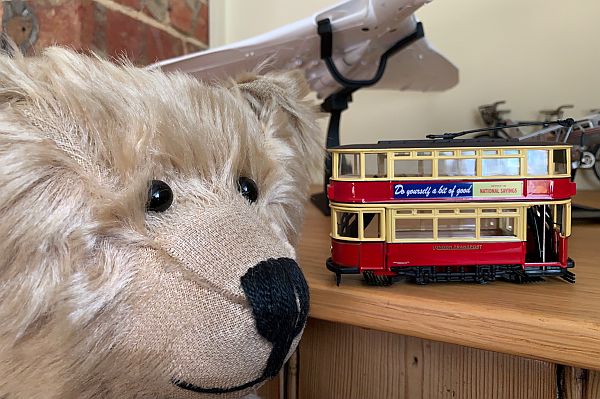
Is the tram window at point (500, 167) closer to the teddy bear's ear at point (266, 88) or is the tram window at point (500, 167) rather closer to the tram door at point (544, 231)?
the tram door at point (544, 231)

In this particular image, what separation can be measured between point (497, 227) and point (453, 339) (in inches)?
5.5

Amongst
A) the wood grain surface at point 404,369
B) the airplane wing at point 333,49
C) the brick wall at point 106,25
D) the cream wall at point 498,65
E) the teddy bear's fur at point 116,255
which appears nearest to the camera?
the teddy bear's fur at point 116,255

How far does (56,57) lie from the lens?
348 mm

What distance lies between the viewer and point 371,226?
46cm

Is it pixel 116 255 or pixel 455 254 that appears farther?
pixel 455 254

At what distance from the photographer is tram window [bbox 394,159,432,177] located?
1.46ft

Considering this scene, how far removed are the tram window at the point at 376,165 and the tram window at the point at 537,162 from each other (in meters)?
0.12

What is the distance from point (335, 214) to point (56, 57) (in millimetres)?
255

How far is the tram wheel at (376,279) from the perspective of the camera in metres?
0.46

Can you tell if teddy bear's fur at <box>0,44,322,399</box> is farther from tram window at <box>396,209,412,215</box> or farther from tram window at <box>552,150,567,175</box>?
tram window at <box>552,150,567,175</box>

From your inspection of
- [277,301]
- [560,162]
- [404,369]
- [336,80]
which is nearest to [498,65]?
[336,80]

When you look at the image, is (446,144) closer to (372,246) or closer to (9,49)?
(372,246)

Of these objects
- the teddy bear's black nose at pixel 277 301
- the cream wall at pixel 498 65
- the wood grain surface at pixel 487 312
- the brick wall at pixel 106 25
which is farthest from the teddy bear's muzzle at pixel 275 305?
the cream wall at pixel 498 65

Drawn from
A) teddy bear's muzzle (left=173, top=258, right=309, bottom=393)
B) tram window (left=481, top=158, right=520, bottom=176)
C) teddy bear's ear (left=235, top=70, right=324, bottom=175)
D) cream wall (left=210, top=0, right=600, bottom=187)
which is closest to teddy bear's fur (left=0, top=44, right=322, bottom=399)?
teddy bear's muzzle (left=173, top=258, right=309, bottom=393)
